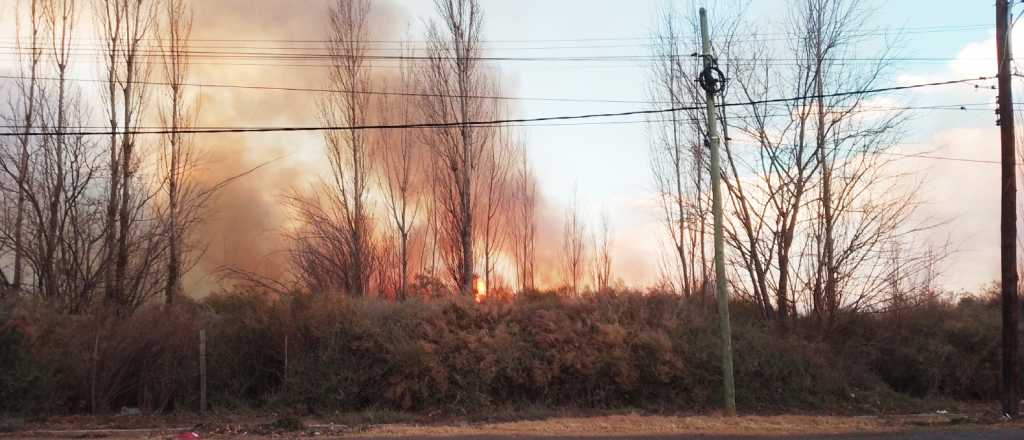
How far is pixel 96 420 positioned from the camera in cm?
1631

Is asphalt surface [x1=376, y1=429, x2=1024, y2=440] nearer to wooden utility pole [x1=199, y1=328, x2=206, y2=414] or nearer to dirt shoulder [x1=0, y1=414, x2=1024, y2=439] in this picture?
dirt shoulder [x1=0, y1=414, x2=1024, y2=439]

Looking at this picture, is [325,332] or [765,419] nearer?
[765,419]

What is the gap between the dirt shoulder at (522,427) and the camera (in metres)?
14.1

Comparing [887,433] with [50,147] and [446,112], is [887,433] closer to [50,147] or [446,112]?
[446,112]

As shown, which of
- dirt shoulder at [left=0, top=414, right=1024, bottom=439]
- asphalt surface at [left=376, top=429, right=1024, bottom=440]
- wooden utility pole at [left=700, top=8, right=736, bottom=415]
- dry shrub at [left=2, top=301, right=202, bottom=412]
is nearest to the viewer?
asphalt surface at [left=376, top=429, right=1024, bottom=440]

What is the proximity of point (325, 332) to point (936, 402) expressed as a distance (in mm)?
16497

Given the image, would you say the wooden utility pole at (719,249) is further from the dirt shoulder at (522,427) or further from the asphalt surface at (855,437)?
the asphalt surface at (855,437)

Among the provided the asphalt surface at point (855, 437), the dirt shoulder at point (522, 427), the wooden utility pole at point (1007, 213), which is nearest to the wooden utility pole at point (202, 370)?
the dirt shoulder at point (522, 427)

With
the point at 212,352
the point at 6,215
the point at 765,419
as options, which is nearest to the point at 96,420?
the point at 212,352

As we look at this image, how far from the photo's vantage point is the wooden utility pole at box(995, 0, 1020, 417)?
16625mm

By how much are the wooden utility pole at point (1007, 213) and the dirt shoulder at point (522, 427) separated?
1.47 metres

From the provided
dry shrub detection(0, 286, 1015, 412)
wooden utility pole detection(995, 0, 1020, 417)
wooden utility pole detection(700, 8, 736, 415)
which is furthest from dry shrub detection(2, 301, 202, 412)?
wooden utility pole detection(995, 0, 1020, 417)

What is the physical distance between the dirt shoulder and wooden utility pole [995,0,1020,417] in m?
1.47

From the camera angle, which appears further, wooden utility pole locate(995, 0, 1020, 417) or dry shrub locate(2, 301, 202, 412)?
dry shrub locate(2, 301, 202, 412)
